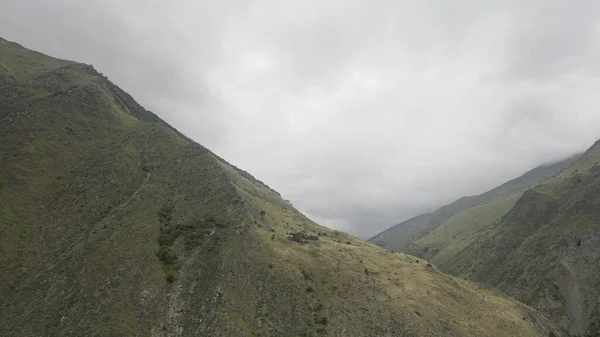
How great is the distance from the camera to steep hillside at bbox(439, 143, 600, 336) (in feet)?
357

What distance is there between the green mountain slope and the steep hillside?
25506mm

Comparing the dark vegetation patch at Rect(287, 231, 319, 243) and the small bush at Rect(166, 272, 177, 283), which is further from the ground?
the dark vegetation patch at Rect(287, 231, 319, 243)

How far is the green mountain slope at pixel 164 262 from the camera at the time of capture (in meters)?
56.3

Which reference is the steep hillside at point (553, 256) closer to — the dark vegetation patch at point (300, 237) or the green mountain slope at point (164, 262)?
the green mountain slope at point (164, 262)

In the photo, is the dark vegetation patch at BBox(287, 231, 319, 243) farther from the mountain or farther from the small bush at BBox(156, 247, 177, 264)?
the mountain

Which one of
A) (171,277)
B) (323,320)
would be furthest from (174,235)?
(323,320)

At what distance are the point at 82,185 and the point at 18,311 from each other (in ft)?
107

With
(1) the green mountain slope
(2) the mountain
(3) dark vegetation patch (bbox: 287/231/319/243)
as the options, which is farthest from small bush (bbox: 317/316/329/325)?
(2) the mountain

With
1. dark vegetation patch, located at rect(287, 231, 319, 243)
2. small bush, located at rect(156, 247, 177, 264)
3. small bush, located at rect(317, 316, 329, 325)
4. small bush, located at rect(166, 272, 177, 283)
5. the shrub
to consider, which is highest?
the shrub

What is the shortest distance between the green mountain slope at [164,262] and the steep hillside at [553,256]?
25506mm

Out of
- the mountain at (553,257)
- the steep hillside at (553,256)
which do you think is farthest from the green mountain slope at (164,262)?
the steep hillside at (553,256)

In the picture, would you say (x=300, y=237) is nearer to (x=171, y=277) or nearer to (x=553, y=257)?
(x=171, y=277)

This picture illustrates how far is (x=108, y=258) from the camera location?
62.2m

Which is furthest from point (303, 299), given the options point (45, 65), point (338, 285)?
point (45, 65)
